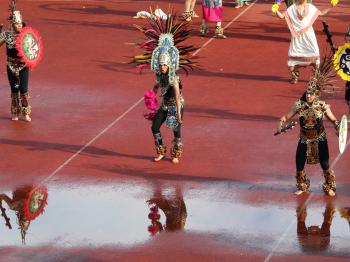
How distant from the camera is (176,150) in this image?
54.4 feet

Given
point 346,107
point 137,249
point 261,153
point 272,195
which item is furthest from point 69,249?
point 346,107

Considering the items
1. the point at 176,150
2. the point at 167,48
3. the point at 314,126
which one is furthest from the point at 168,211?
the point at 167,48

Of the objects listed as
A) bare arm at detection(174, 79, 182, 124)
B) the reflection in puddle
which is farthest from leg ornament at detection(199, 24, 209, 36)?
the reflection in puddle

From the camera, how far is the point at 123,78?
21.3 metres

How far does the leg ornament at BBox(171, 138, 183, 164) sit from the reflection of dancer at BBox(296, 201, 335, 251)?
8.50 ft

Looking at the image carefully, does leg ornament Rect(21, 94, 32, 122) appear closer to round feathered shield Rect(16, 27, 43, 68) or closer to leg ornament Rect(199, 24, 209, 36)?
round feathered shield Rect(16, 27, 43, 68)

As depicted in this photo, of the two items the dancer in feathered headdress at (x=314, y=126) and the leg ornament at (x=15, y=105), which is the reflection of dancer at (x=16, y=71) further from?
the dancer in feathered headdress at (x=314, y=126)

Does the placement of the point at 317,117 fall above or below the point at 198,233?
above

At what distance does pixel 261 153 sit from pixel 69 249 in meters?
4.43

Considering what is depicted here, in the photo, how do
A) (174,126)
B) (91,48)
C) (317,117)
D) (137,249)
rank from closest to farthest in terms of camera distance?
(137,249)
(317,117)
(174,126)
(91,48)

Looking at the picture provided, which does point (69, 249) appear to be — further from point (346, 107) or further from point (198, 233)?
point (346, 107)

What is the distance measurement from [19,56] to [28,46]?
240 mm

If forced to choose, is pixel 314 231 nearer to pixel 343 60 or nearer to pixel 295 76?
pixel 343 60

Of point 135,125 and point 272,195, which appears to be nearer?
point 272,195
